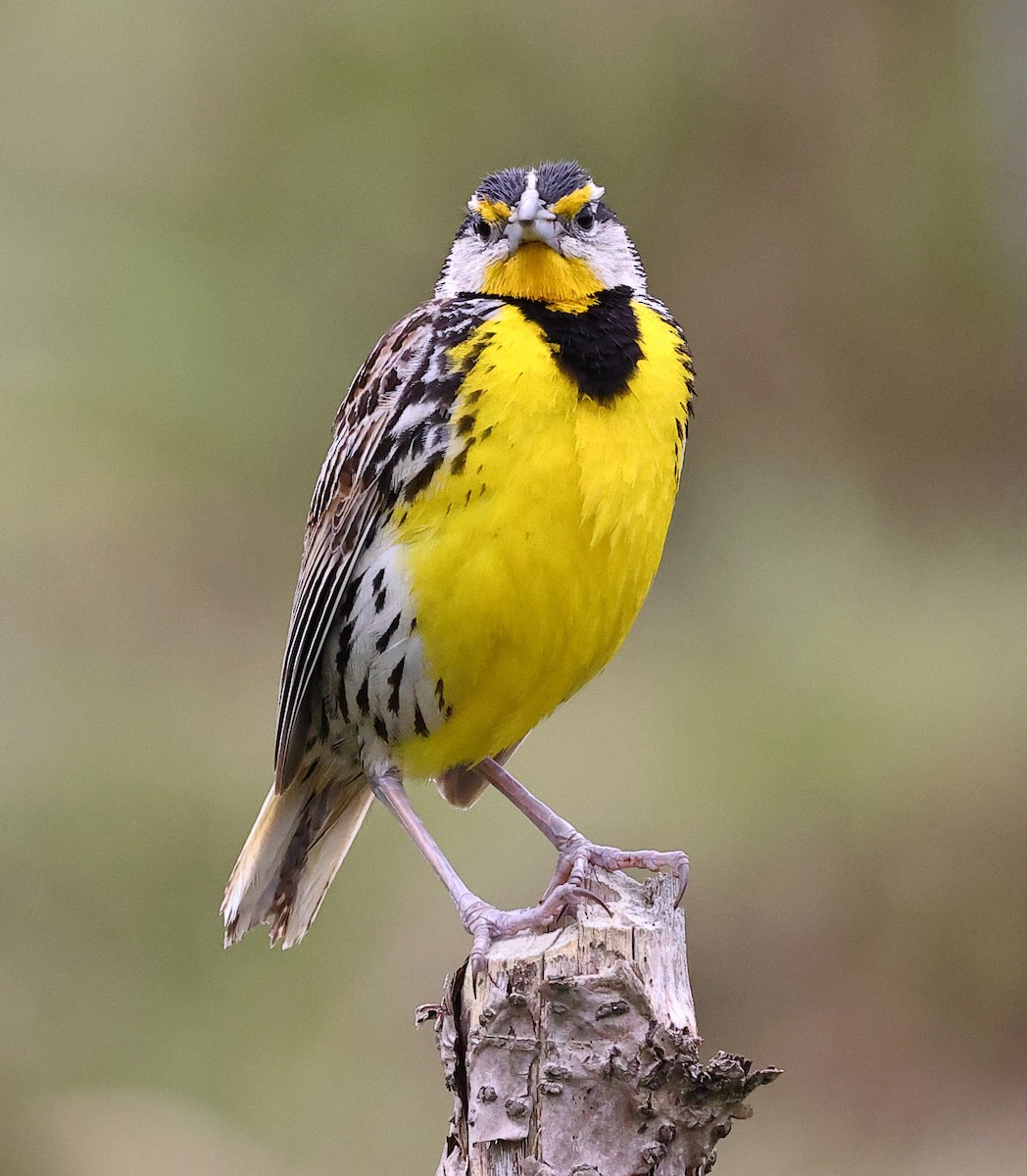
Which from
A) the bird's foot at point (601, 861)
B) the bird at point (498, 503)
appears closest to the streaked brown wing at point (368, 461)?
the bird at point (498, 503)

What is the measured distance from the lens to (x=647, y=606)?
309 inches

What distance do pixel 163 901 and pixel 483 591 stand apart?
3408 mm

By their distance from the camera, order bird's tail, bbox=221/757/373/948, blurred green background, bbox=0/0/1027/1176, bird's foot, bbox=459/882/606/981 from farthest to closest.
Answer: blurred green background, bbox=0/0/1027/1176
bird's tail, bbox=221/757/373/948
bird's foot, bbox=459/882/606/981

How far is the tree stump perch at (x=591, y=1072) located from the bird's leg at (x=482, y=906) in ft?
0.45

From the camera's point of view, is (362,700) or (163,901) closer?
(362,700)

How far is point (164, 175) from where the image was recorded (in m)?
8.95

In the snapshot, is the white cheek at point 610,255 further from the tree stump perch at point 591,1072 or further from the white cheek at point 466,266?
the tree stump perch at point 591,1072

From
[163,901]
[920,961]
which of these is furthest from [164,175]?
[920,961]

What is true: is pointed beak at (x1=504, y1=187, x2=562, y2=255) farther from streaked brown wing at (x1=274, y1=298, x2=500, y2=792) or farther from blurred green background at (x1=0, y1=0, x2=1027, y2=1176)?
blurred green background at (x1=0, y1=0, x2=1027, y2=1176)

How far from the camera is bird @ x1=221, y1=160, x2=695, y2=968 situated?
329 cm

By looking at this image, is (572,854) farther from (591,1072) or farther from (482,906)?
(591,1072)

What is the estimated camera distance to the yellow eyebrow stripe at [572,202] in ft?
11.3

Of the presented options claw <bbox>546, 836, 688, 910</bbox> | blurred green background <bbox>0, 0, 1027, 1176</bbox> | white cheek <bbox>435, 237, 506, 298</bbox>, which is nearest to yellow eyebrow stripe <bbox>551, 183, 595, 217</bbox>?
white cheek <bbox>435, 237, 506, 298</bbox>

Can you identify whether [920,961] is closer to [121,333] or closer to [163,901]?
[163,901]
